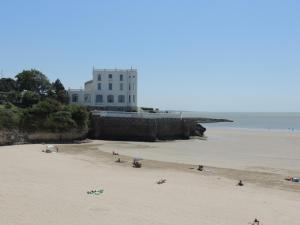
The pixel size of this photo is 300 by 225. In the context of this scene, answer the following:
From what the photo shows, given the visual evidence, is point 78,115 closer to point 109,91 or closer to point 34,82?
point 109,91

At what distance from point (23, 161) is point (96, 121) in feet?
66.2

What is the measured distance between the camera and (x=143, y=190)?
1789 centimetres

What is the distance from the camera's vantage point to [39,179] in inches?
766

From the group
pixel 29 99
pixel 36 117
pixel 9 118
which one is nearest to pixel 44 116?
pixel 36 117

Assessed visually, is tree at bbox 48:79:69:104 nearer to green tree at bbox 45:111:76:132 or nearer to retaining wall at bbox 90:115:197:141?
retaining wall at bbox 90:115:197:141

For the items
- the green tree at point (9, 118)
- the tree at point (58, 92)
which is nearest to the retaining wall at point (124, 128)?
the green tree at point (9, 118)

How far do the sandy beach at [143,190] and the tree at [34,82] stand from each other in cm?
3218

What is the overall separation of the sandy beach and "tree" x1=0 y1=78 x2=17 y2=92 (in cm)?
3380

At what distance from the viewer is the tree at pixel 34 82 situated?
62.9 metres

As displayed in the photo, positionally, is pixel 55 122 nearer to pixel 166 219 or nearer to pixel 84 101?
pixel 84 101

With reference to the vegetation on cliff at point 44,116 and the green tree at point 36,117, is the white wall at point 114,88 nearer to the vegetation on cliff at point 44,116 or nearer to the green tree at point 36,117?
the vegetation on cliff at point 44,116

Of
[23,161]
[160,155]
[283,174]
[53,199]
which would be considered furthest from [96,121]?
A: [53,199]

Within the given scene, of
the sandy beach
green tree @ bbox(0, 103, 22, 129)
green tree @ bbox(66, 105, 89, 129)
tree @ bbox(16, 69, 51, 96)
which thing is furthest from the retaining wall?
tree @ bbox(16, 69, 51, 96)

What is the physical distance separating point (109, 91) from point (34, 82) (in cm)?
1016
